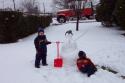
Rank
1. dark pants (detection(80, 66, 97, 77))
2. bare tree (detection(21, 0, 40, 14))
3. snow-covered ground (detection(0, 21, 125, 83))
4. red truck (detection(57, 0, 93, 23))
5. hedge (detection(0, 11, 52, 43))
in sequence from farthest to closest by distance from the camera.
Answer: bare tree (detection(21, 0, 40, 14))
red truck (detection(57, 0, 93, 23))
hedge (detection(0, 11, 52, 43))
dark pants (detection(80, 66, 97, 77))
snow-covered ground (detection(0, 21, 125, 83))

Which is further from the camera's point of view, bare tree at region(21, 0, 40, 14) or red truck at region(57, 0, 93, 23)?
bare tree at region(21, 0, 40, 14)

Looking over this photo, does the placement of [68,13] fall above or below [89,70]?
above

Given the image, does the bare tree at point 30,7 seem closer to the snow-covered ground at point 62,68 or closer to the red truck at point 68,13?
the red truck at point 68,13

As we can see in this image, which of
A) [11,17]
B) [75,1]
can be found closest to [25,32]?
[11,17]

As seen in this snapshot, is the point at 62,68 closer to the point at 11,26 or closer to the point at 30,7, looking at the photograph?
the point at 11,26

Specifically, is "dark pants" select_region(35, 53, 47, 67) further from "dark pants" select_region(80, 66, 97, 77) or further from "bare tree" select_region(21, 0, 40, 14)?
"bare tree" select_region(21, 0, 40, 14)

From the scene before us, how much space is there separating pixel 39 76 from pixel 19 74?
→ 0.77m

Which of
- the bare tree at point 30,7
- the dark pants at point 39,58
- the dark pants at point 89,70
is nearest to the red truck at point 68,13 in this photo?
the bare tree at point 30,7

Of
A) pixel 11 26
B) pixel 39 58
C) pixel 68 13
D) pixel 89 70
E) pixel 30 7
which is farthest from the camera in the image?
pixel 30 7

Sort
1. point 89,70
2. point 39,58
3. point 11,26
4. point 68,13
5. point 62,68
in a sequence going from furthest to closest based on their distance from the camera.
Answer: point 68,13 < point 11,26 < point 39,58 < point 62,68 < point 89,70

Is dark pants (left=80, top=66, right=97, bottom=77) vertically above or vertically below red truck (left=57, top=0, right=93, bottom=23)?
below

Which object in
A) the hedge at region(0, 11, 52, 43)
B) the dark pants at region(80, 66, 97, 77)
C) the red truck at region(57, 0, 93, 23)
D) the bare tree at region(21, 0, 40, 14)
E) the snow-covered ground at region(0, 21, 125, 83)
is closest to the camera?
the snow-covered ground at region(0, 21, 125, 83)

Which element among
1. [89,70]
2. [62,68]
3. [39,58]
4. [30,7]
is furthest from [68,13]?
[30,7]

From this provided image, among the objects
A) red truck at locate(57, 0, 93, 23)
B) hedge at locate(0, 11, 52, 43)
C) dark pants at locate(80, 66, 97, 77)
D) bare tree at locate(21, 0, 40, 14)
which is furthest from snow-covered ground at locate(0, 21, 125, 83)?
bare tree at locate(21, 0, 40, 14)
